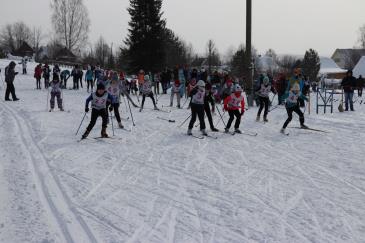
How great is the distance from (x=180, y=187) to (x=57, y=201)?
201 centimetres

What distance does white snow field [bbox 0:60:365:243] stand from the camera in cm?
543

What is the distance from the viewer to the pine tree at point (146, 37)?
35.5m

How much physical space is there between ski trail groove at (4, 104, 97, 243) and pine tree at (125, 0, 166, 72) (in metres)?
25.8

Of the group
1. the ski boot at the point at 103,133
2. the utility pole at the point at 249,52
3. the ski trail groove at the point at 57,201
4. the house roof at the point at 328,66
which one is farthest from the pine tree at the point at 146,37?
the house roof at the point at 328,66

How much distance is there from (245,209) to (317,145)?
5.52 metres

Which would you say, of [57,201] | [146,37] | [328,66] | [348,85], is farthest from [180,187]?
[328,66]

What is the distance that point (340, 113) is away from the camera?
699 inches

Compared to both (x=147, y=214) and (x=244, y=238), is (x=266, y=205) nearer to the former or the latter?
(x=244, y=238)

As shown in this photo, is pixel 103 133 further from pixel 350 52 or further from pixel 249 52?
pixel 350 52

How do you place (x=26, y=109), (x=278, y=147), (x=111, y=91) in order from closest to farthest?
(x=278, y=147) → (x=111, y=91) → (x=26, y=109)

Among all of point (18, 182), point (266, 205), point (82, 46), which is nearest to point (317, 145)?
point (266, 205)

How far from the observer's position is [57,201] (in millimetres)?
6414

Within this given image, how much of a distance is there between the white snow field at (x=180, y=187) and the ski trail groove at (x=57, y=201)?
0.02 meters

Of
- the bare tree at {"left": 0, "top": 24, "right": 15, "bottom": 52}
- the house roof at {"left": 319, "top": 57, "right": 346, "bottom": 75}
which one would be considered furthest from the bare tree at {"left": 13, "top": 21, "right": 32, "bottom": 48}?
the house roof at {"left": 319, "top": 57, "right": 346, "bottom": 75}
